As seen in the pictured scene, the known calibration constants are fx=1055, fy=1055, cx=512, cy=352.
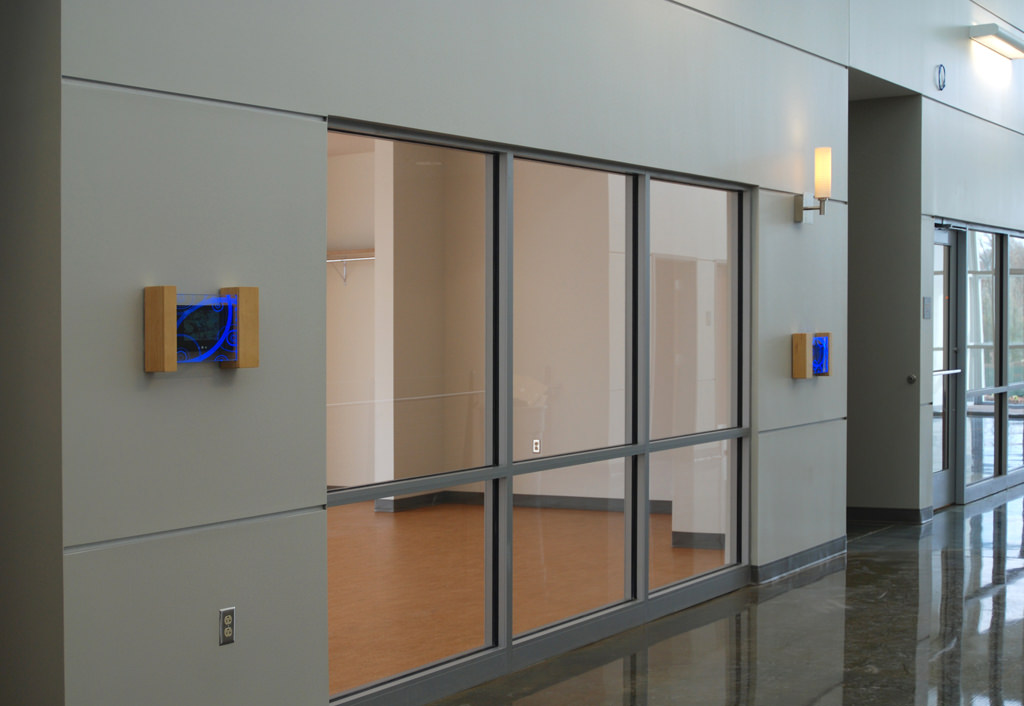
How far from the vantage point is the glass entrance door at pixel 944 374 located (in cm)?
898

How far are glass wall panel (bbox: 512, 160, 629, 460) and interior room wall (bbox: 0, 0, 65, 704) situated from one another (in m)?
2.19

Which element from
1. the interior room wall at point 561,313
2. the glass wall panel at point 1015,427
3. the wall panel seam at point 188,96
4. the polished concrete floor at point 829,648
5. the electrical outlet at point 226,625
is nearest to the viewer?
the wall panel seam at point 188,96

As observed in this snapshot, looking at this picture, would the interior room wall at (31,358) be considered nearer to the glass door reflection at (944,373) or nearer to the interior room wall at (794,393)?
the interior room wall at (794,393)

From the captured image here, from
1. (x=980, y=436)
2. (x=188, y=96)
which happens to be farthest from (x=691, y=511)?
(x=980, y=436)

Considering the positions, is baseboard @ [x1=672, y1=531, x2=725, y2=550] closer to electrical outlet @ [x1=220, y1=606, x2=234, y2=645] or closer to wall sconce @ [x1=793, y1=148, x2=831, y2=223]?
wall sconce @ [x1=793, y1=148, x2=831, y2=223]

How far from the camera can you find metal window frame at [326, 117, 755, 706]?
173 inches

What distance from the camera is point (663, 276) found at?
5.84m

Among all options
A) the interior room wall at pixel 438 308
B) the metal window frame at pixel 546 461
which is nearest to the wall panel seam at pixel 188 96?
the metal window frame at pixel 546 461

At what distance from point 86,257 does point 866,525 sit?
271 inches

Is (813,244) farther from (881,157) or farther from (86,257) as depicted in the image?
(86,257)

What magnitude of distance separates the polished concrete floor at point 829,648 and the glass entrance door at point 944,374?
198cm

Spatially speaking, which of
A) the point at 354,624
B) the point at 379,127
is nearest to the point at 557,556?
the point at 354,624

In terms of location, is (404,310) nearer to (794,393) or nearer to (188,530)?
(188,530)

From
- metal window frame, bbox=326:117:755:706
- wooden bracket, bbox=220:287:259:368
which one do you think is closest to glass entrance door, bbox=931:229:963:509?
metal window frame, bbox=326:117:755:706
